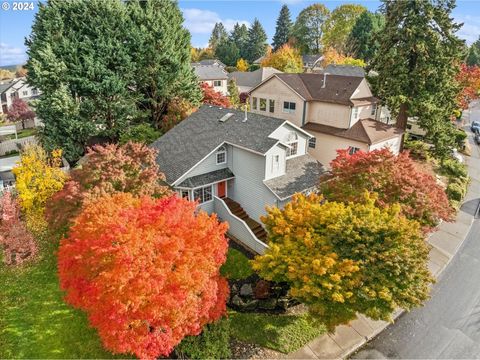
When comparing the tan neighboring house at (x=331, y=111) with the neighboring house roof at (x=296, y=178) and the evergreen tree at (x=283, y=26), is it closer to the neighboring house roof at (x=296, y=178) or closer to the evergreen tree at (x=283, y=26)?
the neighboring house roof at (x=296, y=178)

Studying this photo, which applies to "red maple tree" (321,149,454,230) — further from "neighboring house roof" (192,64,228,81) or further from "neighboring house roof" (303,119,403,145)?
"neighboring house roof" (192,64,228,81)

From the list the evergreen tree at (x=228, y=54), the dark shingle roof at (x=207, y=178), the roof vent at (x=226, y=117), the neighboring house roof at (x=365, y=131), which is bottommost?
the dark shingle roof at (x=207, y=178)

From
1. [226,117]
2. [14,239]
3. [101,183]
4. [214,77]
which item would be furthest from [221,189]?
[214,77]

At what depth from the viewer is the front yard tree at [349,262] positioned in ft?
41.7

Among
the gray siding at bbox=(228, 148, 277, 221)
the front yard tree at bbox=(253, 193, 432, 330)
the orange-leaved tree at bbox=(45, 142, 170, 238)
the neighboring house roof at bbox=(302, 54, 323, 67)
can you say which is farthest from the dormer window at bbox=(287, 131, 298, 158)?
the neighboring house roof at bbox=(302, 54, 323, 67)

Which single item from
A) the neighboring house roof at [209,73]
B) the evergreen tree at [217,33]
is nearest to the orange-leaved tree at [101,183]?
the neighboring house roof at [209,73]

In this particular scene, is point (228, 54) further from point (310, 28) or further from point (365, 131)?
point (365, 131)

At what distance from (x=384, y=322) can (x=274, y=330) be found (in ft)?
19.6

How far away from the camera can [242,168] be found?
76.2ft

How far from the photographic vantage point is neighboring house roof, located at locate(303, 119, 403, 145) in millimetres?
28250

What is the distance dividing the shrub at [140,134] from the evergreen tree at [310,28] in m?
79.6

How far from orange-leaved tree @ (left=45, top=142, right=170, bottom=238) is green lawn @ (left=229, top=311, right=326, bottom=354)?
8.49 metres

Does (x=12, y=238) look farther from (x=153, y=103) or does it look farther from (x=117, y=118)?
(x=153, y=103)

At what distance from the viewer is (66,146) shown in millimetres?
29859
